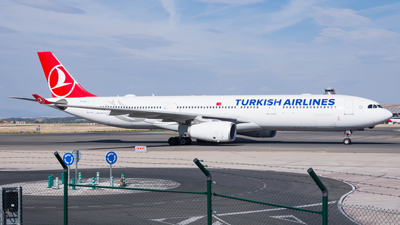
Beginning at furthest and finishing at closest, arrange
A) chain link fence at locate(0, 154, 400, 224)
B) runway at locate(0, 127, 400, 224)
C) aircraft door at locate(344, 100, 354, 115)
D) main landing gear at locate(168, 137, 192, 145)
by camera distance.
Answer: main landing gear at locate(168, 137, 192, 145) → aircraft door at locate(344, 100, 354, 115) → runway at locate(0, 127, 400, 224) → chain link fence at locate(0, 154, 400, 224)

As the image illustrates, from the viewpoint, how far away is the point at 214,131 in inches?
1299

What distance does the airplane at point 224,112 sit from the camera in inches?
1315

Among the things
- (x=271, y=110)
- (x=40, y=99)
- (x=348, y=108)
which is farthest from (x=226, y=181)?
(x=40, y=99)

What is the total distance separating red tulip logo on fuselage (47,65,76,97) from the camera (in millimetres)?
42844

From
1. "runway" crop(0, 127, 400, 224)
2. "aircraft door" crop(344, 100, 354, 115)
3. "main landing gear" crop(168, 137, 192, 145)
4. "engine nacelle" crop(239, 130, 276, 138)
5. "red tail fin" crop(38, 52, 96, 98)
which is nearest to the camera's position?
"runway" crop(0, 127, 400, 224)

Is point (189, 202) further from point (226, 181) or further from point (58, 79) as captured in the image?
point (58, 79)

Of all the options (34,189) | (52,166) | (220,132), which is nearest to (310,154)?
(220,132)

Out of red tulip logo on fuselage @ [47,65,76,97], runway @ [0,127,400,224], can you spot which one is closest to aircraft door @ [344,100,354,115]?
runway @ [0,127,400,224]

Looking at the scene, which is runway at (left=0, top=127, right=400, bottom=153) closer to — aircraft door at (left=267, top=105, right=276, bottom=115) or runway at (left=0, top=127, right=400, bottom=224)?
aircraft door at (left=267, top=105, right=276, bottom=115)

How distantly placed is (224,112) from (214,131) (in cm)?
430

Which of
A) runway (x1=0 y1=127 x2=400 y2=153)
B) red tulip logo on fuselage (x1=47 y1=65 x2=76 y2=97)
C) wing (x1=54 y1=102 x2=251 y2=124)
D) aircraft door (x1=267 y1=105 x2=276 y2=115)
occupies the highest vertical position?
red tulip logo on fuselage (x1=47 y1=65 x2=76 y2=97)

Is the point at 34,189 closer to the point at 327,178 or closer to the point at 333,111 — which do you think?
the point at 327,178

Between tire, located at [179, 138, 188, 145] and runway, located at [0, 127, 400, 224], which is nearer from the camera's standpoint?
runway, located at [0, 127, 400, 224]

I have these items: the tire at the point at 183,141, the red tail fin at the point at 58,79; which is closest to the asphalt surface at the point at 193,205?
the tire at the point at 183,141
